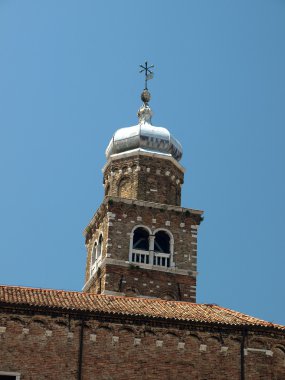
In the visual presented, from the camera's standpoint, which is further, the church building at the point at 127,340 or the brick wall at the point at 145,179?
the brick wall at the point at 145,179

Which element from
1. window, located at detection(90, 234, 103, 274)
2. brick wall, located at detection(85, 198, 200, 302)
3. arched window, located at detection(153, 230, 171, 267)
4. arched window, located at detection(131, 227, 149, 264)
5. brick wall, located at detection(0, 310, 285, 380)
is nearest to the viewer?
brick wall, located at detection(0, 310, 285, 380)

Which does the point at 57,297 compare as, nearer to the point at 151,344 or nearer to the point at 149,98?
the point at 151,344

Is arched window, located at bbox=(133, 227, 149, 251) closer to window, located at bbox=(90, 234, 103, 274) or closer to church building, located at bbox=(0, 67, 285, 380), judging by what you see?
window, located at bbox=(90, 234, 103, 274)

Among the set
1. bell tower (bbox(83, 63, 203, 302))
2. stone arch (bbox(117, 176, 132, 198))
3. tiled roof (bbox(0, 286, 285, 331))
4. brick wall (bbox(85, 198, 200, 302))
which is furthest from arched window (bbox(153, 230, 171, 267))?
tiled roof (bbox(0, 286, 285, 331))

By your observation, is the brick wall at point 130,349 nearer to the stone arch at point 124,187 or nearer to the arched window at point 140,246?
the arched window at point 140,246

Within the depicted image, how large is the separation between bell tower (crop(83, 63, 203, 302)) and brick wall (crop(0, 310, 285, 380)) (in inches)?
406

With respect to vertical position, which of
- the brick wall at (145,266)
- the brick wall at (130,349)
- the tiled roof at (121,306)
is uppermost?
the brick wall at (145,266)

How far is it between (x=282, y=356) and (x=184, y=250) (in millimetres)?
11948

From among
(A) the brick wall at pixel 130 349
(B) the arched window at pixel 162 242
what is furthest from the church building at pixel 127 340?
(B) the arched window at pixel 162 242

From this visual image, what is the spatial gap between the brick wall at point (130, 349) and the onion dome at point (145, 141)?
49.7 feet

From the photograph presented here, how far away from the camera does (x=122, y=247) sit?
3944cm

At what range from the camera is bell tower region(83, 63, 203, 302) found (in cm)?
3897

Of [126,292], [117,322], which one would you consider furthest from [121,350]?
[126,292]

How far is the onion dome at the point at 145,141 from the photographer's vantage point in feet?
140
